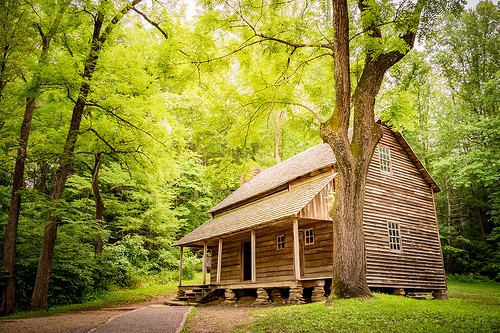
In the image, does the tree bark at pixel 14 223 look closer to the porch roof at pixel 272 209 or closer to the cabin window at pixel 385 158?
the porch roof at pixel 272 209

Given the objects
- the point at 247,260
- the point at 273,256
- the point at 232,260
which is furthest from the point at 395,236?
the point at 232,260

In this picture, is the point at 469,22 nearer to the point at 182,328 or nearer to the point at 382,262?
the point at 382,262

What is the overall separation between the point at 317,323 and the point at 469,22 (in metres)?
30.7

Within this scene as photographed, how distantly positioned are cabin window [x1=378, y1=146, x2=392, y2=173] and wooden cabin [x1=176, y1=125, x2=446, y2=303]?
5 centimetres

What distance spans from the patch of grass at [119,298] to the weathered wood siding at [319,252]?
9049mm

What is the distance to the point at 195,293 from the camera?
1689 centimetres

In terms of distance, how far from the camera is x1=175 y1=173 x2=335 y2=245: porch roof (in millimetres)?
13250

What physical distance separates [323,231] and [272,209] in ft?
7.39

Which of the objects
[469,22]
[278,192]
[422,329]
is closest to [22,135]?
[278,192]

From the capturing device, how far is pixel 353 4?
12.3 meters

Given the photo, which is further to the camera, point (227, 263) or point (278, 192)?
point (227, 263)

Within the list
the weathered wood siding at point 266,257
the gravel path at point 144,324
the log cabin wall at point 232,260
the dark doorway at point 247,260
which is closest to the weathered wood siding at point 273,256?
the weathered wood siding at point 266,257

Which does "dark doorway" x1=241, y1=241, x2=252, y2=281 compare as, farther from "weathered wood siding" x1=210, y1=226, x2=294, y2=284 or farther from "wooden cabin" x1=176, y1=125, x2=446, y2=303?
"weathered wood siding" x1=210, y1=226, x2=294, y2=284

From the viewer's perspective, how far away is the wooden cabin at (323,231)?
1359 centimetres
